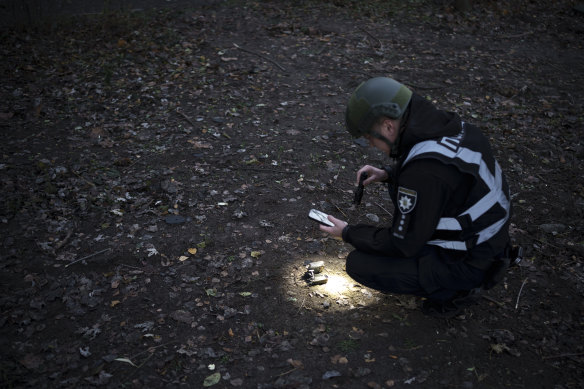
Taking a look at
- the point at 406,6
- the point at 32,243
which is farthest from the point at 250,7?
the point at 32,243

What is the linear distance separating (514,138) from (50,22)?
854cm

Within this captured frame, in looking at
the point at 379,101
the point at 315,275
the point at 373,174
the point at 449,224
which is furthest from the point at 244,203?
the point at 449,224

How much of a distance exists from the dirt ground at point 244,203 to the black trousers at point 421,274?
1.11 feet

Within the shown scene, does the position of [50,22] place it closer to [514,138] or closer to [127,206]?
[127,206]

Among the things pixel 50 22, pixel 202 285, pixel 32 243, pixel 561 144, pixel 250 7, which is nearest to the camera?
pixel 202 285

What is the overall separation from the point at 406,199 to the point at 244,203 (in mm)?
2374

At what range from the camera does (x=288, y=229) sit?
4.54 metres

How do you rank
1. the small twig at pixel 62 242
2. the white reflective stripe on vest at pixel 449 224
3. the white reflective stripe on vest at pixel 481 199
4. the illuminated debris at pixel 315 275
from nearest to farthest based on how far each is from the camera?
the white reflective stripe on vest at pixel 481 199, the white reflective stripe on vest at pixel 449 224, the illuminated debris at pixel 315 275, the small twig at pixel 62 242

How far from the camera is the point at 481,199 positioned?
294 centimetres

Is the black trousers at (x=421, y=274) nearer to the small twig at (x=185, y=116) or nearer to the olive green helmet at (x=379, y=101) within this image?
the olive green helmet at (x=379, y=101)

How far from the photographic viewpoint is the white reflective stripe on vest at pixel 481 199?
284 centimetres

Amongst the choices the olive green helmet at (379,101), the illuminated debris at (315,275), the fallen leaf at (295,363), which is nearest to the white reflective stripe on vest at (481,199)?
the olive green helmet at (379,101)

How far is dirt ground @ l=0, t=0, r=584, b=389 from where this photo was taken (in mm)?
3240

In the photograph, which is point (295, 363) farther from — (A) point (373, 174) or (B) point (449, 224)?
(A) point (373, 174)
